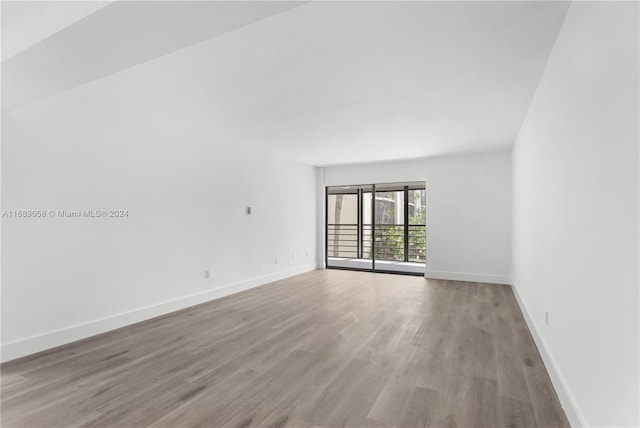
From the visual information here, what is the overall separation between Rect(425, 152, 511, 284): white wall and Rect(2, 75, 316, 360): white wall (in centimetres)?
372

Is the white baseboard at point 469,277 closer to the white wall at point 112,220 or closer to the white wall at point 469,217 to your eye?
the white wall at point 469,217

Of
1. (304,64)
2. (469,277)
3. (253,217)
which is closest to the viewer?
(304,64)

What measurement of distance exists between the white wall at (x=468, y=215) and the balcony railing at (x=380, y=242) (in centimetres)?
97

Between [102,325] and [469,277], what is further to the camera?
[469,277]

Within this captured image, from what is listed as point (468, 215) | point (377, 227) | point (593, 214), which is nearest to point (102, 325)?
point (593, 214)

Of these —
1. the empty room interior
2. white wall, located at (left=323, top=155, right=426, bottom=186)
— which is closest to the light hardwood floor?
the empty room interior

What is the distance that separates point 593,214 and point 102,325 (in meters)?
4.24

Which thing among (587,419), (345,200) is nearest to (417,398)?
(587,419)

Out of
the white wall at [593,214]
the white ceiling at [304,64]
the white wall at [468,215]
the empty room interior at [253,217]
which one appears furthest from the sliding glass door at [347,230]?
the white wall at [593,214]

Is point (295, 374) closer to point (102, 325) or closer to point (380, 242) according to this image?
point (102, 325)

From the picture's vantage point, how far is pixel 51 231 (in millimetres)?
3148

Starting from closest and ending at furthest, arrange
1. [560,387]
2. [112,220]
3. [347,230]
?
[560,387] → [112,220] → [347,230]

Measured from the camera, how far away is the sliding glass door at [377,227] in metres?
7.61

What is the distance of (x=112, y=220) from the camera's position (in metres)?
3.66
